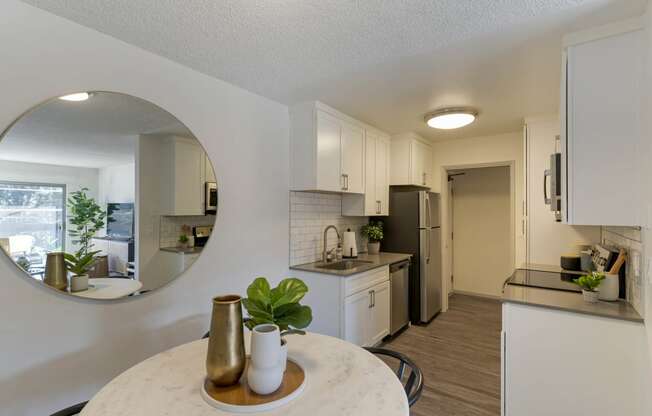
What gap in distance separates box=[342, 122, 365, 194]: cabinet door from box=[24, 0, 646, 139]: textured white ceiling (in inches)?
25.3

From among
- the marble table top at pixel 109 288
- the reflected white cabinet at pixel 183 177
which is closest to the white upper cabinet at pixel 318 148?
the reflected white cabinet at pixel 183 177

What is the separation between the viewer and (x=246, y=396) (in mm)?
1064

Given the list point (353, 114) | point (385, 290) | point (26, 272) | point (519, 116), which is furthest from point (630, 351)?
point (26, 272)

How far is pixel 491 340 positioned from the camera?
11.4 ft

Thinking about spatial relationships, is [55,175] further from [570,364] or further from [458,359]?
[458,359]

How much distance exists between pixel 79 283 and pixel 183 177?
0.84 m

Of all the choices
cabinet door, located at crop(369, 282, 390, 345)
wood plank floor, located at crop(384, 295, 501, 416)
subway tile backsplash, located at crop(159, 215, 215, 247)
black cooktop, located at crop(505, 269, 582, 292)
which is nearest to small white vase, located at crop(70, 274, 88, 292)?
subway tile backsplash, located at crop(159, 215, 215, 247)

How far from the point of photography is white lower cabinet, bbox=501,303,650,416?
1648 millimetres

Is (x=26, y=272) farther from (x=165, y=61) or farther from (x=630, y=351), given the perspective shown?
(x=630, y=351)

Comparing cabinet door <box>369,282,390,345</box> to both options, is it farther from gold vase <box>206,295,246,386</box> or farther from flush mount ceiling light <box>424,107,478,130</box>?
gold vase <box>206,295,246,386</box>

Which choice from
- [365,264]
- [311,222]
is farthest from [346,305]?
[311,222]

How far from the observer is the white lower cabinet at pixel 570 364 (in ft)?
5.41

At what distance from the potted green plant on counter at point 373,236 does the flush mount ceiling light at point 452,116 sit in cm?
146

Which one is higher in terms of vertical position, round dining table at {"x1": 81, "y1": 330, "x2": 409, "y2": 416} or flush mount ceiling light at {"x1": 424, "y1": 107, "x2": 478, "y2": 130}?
flush mount ceiling light at {"x1": 424, "y1": 107, "x2": 478, "y2": 130}
